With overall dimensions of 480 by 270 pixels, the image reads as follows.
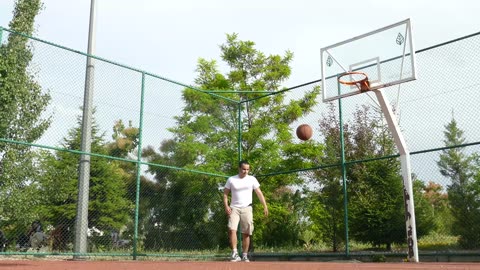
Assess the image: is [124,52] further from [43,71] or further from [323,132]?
[323,132]

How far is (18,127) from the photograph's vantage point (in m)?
8.72

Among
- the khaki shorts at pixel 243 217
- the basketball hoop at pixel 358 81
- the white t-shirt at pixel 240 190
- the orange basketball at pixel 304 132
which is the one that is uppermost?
the basketball hoop at pixel 358 81

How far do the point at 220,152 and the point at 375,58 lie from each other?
388 centimetres

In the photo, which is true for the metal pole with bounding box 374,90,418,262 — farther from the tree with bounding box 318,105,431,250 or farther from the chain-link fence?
the tree with bounding box 318,105,431,250

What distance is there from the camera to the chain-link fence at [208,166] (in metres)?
7.14

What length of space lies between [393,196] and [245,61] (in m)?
7.19

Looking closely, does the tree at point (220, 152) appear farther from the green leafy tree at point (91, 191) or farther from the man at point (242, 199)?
the man at point (242, 199)

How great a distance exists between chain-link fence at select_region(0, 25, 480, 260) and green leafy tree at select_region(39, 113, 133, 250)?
32mm

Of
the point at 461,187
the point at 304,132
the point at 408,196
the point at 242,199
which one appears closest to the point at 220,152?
the point at 304,132

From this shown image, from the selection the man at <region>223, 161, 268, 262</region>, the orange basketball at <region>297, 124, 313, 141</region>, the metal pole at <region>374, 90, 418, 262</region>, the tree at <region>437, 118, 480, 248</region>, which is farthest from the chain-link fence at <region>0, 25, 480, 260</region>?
the man at <region>223, 161, 268, 262</region>

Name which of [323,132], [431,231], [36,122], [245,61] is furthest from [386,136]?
[36,122]

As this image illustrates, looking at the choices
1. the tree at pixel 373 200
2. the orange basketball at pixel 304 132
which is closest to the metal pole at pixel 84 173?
the orange basketball at pixel 304 132

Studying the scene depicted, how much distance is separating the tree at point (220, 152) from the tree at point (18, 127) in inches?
87.3

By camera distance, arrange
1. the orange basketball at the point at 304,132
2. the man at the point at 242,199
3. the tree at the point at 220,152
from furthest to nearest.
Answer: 1. the tree at the point at 220,152
2. the orange basketball at the point at 304,132
3. the man at the point at 242,199
